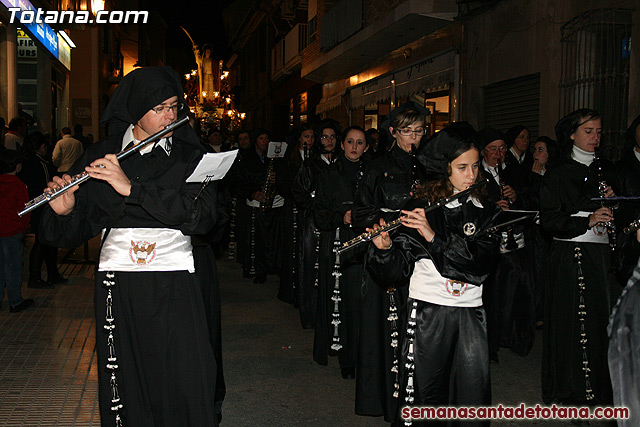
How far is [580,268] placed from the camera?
18.4 ft

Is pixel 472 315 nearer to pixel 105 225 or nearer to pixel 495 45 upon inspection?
pixel 105 225

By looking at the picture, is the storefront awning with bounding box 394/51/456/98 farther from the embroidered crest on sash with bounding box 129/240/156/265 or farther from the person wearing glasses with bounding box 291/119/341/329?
the embroidered crest on sash with bounding box 129/240/156/265

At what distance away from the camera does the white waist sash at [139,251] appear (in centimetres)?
388

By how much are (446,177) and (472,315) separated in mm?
860

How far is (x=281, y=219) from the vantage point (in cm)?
1170

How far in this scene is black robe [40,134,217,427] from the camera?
3896mm

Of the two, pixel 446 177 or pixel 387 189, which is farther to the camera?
pixel 387 189

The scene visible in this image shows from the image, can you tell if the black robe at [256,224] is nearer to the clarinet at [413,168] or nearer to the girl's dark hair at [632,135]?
the clarinet at [413,168]

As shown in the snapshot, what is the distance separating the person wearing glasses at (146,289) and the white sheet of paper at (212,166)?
0.17 m

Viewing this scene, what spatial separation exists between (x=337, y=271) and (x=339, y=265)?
0.06 metres

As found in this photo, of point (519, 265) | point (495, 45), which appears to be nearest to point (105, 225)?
point (519, 265)

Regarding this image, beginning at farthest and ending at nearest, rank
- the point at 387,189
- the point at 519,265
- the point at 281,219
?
the point at 281,219
the point at 519,265
the point at 387,189

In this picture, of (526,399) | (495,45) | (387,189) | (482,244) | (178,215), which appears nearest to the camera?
(178,215)

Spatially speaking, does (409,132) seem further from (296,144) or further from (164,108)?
(296,144)
